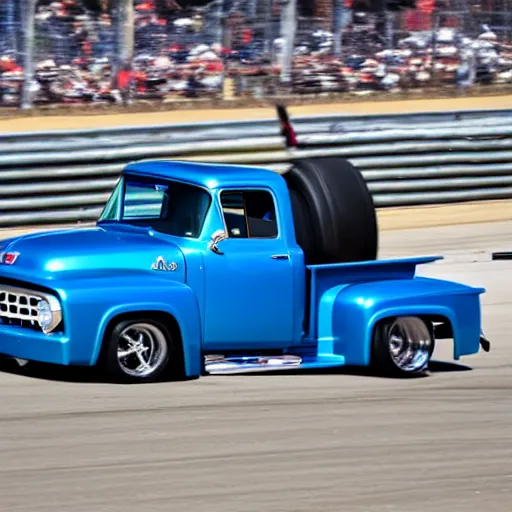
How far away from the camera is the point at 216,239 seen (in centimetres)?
909

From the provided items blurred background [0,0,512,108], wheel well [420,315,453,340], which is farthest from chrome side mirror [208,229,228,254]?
blurred background [0,0,512,108]

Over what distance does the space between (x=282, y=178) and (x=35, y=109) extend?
17.7 meters

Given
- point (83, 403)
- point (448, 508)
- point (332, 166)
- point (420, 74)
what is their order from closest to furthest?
point (448, 508) < point (83, 403) < point (332, 166) < point (420, 74)

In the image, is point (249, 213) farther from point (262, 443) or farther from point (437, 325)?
point (262, 443)

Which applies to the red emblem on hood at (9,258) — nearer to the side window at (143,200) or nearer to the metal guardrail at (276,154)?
the side window at (143,200)

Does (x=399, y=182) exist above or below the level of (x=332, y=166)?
below

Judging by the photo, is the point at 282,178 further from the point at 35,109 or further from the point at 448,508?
the point at 35,109

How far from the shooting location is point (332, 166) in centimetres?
977

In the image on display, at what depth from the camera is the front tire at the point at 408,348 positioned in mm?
9562

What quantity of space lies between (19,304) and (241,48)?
21286 millimetres

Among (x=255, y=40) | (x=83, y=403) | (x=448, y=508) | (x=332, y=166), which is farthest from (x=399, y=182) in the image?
A: (x=255, y=40)

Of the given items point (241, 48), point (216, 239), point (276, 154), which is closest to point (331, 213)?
point (216, 239)

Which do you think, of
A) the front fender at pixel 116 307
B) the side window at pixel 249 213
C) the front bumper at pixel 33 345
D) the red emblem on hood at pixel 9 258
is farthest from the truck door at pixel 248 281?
the red emblem on hood at pixel 9 258

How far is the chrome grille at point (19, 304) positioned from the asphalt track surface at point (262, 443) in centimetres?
40
